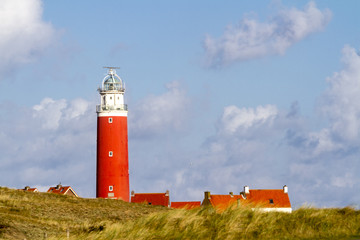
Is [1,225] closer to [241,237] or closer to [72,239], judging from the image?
[72,239]

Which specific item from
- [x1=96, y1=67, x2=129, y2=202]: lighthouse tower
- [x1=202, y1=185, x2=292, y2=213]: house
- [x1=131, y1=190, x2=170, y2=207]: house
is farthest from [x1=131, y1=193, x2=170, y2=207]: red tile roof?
[x1=96, y1=67, x2=129, y2=202]: lighthouse tower

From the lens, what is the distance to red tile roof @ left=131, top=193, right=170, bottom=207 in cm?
8450

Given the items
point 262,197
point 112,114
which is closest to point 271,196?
point 262,197

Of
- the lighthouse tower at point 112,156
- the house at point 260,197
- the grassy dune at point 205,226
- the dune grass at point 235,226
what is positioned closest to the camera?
the dune grass at point 235,226

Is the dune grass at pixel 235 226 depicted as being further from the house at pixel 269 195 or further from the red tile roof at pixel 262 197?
the house at pixel 269 195

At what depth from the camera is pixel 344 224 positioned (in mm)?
25094

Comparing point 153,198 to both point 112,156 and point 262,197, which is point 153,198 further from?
point 112,156

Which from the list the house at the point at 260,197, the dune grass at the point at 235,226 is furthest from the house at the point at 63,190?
the dune grass at the point at 235,226

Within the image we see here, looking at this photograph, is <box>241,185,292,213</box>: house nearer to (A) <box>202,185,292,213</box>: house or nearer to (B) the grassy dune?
(A) <box>202,185,292,213</box>: house

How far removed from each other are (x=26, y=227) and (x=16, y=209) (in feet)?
18.5

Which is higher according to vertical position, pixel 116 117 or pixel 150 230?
pixel 116 117

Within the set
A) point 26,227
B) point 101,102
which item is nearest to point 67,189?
point 101,102

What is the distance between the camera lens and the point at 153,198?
85.8 metres

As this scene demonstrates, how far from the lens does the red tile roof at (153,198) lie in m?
84.5
